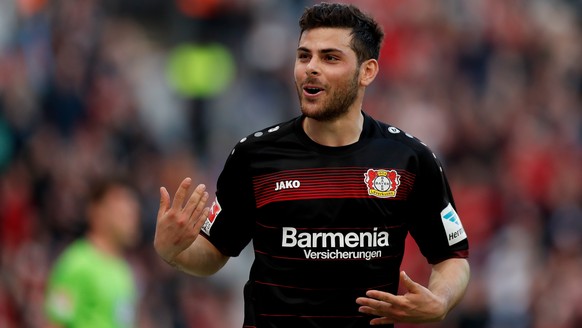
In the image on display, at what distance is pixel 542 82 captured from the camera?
635 inches

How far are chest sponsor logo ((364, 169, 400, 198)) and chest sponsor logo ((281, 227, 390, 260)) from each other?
18 cm

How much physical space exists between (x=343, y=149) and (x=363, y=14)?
640 millimetres

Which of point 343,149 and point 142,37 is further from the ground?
point 142,37

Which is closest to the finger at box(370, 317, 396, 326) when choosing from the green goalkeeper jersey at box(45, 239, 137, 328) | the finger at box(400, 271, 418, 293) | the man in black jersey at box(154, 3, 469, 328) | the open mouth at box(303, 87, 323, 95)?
the man in black jersey at box(154, 3, 469, 328)

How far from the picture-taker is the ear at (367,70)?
6426 mm

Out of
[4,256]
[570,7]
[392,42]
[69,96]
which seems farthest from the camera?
[570,7]

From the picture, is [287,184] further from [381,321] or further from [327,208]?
[381,321]

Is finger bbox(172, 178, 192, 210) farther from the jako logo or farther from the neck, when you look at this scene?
the neck

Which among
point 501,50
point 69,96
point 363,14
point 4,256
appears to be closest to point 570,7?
point 501,50

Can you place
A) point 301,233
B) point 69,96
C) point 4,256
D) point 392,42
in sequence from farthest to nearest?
1. point 392,42
2. point 69,96
3. point 4,256
4. point 301,233

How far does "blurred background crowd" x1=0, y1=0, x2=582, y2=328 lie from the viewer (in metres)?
13.7

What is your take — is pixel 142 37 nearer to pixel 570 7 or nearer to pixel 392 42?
pixel 392 42

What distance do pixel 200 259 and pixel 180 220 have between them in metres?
0.42

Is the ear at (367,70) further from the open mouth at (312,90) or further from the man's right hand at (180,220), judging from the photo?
the man's right hand at (180,220)
